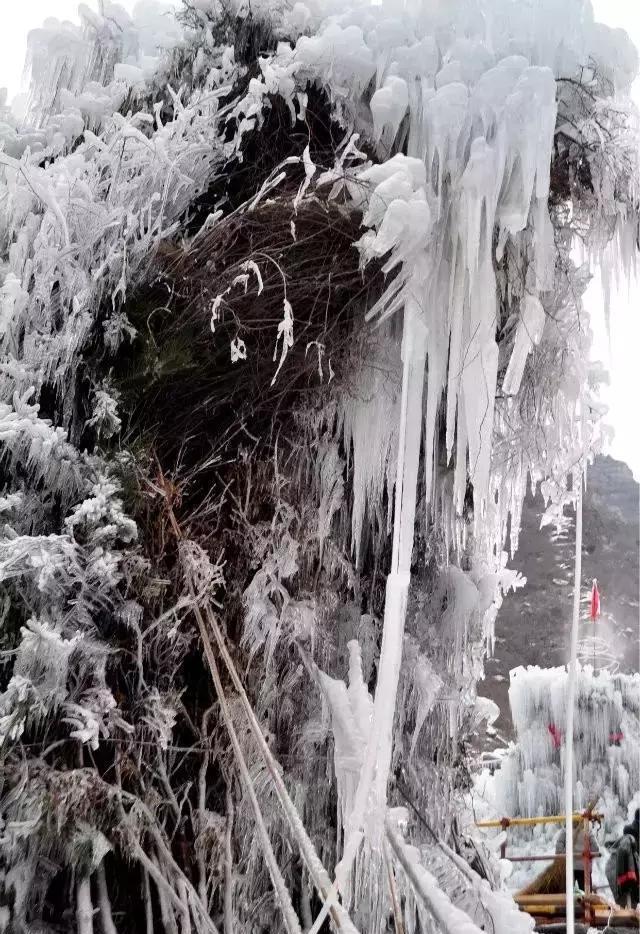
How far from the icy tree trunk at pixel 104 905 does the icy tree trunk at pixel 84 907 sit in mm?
32

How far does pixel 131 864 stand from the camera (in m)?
2.10

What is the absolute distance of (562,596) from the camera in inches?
555

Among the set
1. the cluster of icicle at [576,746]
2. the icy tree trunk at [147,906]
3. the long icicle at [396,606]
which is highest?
the long icicle at [396,606]

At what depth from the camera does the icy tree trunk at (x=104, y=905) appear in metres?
1.99

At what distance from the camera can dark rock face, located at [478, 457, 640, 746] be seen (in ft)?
44.1

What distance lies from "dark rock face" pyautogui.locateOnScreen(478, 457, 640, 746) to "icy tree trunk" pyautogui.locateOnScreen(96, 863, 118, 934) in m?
11.6

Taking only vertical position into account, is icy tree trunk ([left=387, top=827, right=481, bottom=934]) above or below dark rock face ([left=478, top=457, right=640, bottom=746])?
below

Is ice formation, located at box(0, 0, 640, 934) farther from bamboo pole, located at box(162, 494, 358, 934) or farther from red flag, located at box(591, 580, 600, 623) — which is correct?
red flag, located at box(591, 580, 600, 623)

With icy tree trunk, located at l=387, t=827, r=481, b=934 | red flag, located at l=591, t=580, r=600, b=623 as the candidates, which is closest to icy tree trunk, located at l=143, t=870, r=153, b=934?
icy tree trunk, located at l=387, t=827, r=481, b=934

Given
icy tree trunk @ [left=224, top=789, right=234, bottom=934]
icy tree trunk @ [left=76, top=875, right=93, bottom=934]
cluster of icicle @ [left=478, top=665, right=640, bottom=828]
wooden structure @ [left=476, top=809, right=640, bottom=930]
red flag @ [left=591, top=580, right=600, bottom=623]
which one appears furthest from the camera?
cluster of icicle @ [left=478, top=665, right=640, bottom=828]

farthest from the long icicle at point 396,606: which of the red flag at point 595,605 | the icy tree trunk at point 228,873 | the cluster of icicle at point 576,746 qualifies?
the cluster of icicle at point 576,746

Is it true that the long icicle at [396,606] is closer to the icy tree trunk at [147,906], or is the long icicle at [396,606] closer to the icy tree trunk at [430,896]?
the icy tree trunk at [430,896]

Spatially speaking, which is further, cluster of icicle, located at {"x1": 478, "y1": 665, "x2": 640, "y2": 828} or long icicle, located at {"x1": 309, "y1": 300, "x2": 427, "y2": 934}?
cluster of icicle, located at {"x1": 478, "y1": 665, "x2": 640, "y2": 828}

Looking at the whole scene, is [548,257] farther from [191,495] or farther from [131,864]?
[131,864]
